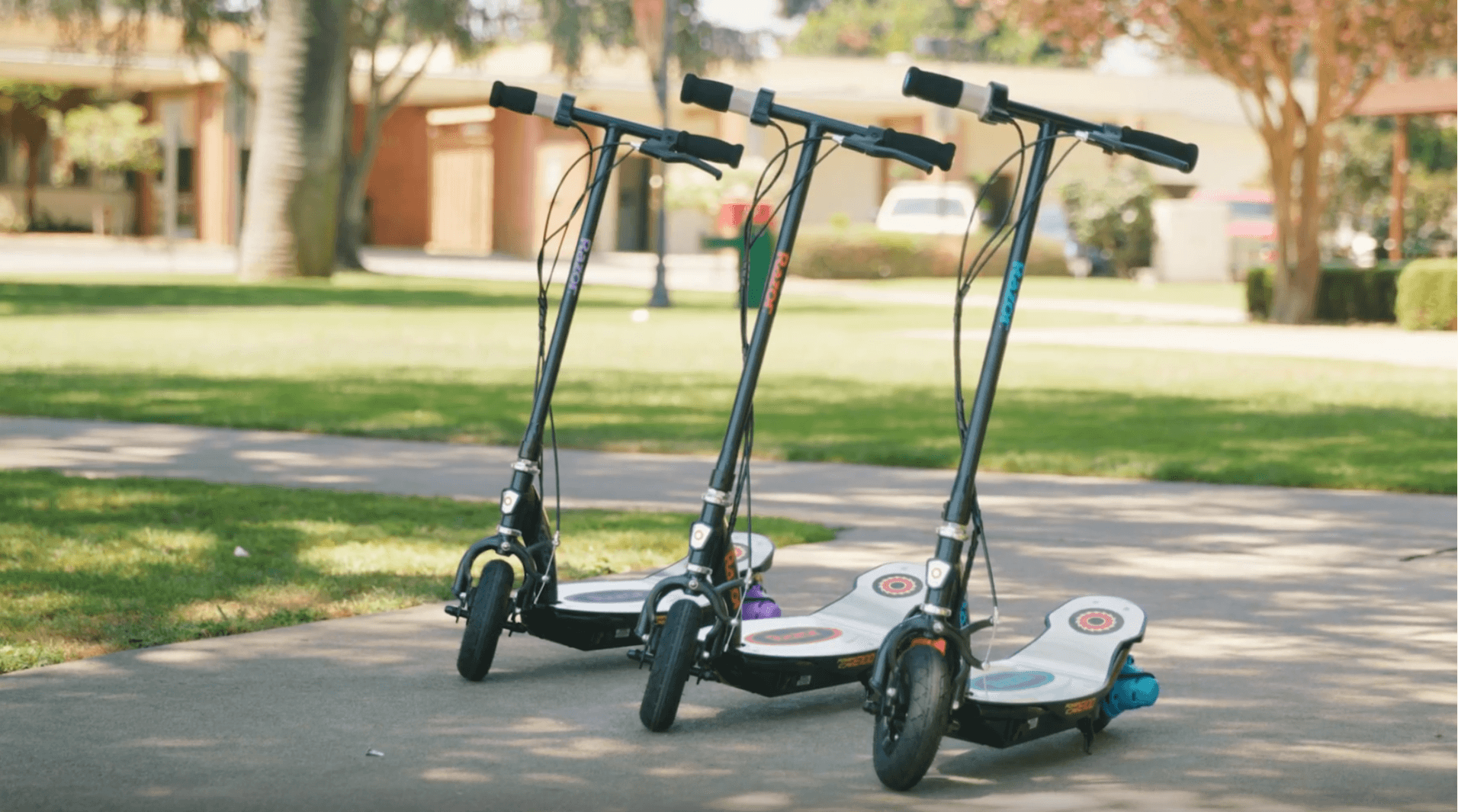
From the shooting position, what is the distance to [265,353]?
17.7 metres

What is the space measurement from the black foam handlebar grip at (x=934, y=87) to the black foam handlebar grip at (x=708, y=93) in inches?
26.9

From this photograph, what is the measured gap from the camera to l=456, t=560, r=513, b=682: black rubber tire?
555 cm

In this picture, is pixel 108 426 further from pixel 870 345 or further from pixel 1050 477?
pixel 870 345

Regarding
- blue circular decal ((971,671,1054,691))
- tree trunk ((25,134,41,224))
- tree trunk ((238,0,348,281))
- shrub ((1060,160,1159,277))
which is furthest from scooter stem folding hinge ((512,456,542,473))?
tree trunk ((25,134,41,224))

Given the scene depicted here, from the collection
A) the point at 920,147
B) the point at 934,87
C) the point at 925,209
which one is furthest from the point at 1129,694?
the point at 925,209

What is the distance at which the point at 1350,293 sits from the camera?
26141 millimetres

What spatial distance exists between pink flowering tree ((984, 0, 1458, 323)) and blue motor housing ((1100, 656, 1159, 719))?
19271 mm

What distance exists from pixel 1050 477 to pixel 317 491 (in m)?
3.83

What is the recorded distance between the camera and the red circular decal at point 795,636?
215 inches

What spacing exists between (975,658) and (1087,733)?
47cm

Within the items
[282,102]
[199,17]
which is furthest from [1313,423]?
[199,17]

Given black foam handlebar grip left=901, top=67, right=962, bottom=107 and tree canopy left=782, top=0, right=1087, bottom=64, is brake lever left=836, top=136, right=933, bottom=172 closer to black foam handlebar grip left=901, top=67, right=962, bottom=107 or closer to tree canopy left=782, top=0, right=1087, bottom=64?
black foam handlebar grip left=901, top=67, right=962, bottom=107

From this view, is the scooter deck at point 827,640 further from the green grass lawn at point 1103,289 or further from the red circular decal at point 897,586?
the green grass lawn at point 1103,289

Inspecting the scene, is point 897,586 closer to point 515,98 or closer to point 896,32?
point 515,98
